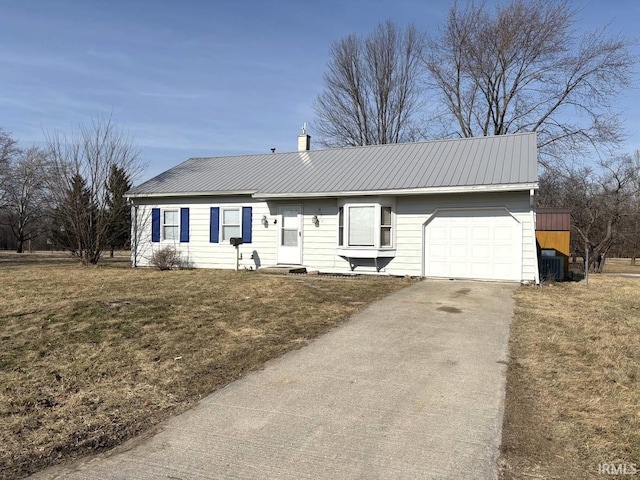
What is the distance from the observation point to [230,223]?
16.5 meters

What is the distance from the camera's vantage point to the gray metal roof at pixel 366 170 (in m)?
13.1

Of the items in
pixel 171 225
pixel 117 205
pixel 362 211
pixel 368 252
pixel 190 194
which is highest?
pixel 190 194

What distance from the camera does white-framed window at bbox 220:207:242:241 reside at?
643 inches

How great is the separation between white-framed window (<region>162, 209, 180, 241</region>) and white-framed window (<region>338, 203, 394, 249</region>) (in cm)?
674

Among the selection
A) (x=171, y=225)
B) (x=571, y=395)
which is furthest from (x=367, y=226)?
(x=571, y=395)

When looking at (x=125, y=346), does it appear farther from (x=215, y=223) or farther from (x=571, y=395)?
(x=215, y=223)

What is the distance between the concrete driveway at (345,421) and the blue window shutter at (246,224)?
33.0 feet

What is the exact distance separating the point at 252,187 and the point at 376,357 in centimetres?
1117

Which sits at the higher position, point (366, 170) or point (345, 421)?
point (366, 170)

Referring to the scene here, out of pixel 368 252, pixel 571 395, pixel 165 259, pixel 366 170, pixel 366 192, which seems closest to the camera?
pixel 571 395

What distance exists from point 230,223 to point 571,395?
44.1 feet

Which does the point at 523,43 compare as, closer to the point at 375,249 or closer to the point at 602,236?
the point at 602,236

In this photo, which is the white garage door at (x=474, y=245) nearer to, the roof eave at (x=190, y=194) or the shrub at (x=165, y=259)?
the roof eave at (x=190, y=194)

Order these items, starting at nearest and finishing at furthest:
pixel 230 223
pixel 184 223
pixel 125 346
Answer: pixel 125 346, pixel 230 223, pixel 184 223
